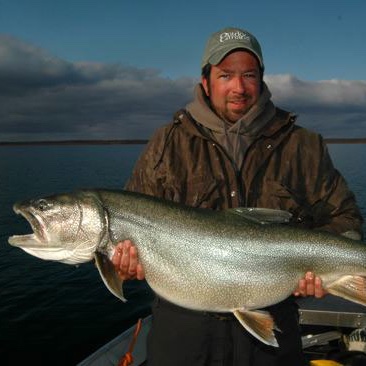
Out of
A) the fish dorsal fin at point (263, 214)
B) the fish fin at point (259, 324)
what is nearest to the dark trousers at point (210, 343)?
the fish fin at point (259, 324)

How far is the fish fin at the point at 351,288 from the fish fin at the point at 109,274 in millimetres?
2249

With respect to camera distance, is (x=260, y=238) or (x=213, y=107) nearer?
(x=260, y=238)

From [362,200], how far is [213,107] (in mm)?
37358

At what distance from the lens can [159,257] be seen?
183 inches

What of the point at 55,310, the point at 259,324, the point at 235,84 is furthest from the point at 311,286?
the point at 55,310

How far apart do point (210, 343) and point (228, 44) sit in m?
3.35

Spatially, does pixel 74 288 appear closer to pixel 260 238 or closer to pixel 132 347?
pixel 132 347

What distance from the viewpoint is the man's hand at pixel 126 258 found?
459 centimetres

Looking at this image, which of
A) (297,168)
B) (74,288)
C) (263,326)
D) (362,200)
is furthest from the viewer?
(362,200)

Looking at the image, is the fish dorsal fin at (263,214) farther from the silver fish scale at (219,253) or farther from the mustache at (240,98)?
the mustache at (240,98)

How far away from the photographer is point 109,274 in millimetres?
4652

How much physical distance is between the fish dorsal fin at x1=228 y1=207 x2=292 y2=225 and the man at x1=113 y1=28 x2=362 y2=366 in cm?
29

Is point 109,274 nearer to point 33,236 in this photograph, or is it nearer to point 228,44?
point 33,236

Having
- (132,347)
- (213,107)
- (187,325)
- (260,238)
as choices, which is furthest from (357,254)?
(132,347)
